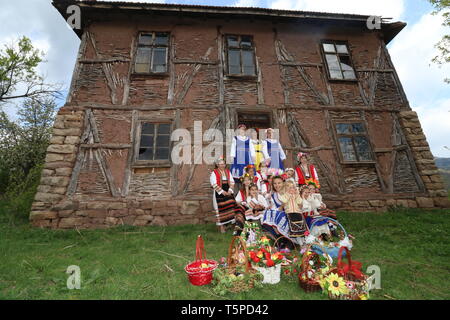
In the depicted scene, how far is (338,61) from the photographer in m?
7.56

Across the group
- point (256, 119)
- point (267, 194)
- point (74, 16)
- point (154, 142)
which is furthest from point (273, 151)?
point (74, 16)

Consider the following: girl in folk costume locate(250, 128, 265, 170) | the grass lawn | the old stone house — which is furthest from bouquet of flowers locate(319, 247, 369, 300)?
the old stone house

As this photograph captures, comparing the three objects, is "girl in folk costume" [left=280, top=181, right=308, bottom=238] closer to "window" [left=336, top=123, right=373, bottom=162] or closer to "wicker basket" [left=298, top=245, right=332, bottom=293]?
"wicker basket" [left=298, top=245, right=332, bottom=293]

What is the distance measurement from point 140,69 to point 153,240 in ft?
18.1

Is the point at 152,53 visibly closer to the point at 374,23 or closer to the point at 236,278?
the point at 236,278

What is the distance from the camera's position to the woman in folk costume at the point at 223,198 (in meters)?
4.47

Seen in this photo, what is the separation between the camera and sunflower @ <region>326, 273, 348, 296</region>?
79.7 inches

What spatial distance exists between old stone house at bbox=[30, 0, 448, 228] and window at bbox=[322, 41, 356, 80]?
4 centimetres

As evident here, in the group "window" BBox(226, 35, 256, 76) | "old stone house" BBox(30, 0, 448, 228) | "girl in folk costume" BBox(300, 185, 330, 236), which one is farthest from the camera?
"window" BBox(226, 35, 256, 76)

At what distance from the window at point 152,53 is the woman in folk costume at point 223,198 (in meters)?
4.36

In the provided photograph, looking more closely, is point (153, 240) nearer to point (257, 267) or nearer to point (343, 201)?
point (257, 267)

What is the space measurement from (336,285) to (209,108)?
18.0ft

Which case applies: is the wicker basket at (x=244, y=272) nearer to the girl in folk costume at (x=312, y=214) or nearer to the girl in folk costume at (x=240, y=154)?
the girl in folk costume at (x=312, y=214)

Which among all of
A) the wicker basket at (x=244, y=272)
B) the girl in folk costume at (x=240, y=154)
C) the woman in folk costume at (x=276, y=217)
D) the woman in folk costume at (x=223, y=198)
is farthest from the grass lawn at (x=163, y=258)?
the girl in folk costume at (x=240, y=154)
